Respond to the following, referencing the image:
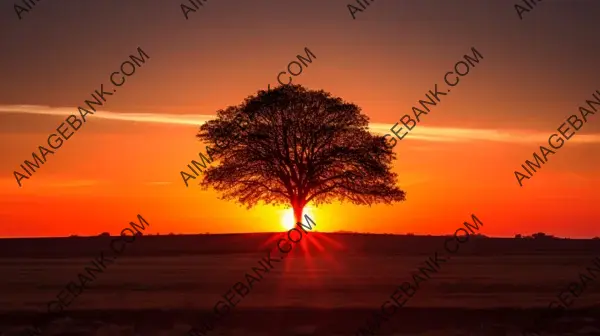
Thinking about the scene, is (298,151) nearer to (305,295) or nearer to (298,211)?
(298,211)

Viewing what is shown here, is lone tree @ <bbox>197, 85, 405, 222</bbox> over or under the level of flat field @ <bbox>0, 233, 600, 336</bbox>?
over

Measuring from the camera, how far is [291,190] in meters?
58.5

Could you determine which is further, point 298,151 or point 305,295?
point 298,151

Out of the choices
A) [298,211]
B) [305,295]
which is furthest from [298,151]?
[305,295]

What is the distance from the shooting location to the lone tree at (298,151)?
189ft

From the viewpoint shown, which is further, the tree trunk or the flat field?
the tree trunk

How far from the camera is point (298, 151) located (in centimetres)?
5825

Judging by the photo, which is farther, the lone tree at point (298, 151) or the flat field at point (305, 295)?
the lone tree at point (298, 151)

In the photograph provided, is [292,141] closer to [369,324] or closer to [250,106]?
[250,106]

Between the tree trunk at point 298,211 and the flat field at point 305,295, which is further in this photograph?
the tree trunk at point 298,211

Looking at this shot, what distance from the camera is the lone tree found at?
5762cm

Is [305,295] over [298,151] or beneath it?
beneath

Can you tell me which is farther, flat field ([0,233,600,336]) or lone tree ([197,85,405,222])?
lone tree ([197,85,405,222])

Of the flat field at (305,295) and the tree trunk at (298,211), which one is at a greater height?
the tree trunk at (298,211)
